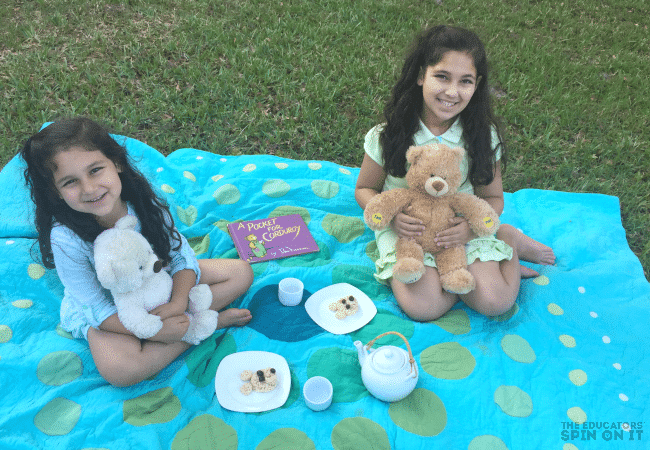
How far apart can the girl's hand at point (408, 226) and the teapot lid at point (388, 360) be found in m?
0.56

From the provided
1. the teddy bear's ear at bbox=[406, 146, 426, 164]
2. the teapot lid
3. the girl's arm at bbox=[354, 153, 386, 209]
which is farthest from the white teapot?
the girl's arm at bbox=[354, 153, 386, 209]

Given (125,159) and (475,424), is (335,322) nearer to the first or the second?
(475,424)

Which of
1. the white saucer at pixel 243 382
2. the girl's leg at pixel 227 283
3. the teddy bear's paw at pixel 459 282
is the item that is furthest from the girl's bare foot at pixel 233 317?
the teddy bear's paw at pixel 459 282

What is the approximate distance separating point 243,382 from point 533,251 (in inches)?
60.6

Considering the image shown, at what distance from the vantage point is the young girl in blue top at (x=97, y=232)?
5.15 feet

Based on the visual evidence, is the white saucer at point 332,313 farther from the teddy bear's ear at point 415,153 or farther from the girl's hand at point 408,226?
the teddy bear's ear at point 415,153

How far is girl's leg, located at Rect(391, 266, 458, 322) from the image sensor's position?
2055mm

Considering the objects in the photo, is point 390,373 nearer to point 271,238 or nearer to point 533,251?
point 271,238

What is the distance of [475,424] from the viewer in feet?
5.74

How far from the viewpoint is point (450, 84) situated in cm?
205

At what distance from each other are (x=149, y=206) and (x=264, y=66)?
88.9 inches

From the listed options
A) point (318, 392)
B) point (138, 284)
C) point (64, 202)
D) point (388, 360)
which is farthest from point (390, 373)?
point (64, 202)

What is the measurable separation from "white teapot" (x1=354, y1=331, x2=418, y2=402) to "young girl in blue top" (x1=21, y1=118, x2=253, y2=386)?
0.61m

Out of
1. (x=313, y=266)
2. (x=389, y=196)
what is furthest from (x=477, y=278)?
(x=313, y=266)
